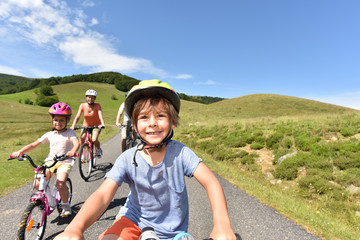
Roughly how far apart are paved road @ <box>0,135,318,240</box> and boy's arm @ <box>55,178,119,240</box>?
7.45 feet

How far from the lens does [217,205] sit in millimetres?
1484

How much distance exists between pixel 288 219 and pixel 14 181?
747cm

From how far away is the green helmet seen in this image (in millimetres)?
1759

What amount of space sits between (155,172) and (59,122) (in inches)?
124

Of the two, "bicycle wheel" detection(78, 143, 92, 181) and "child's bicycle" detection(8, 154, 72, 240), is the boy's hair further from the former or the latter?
"bicycle wheel" detection(78, 143, 92, 181)

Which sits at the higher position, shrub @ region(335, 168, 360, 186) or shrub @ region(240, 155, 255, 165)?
shrub @ region(335, 168, 360, 186)

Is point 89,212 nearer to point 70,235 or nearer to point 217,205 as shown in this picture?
point 70,235

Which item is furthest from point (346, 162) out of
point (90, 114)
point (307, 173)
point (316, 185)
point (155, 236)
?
point (90, 114)

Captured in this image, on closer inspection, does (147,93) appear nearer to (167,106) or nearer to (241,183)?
(167,106)

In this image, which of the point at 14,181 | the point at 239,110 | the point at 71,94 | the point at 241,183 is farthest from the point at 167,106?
the point at 71,94

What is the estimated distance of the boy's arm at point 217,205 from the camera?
1205mm

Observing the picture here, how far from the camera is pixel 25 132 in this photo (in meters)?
25.2

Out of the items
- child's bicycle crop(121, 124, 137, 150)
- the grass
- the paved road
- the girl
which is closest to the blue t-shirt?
the paved road

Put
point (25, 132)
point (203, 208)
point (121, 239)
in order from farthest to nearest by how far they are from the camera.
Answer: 1. point (25, 132)
2. point (203, 208)
3. point (121, 239)
